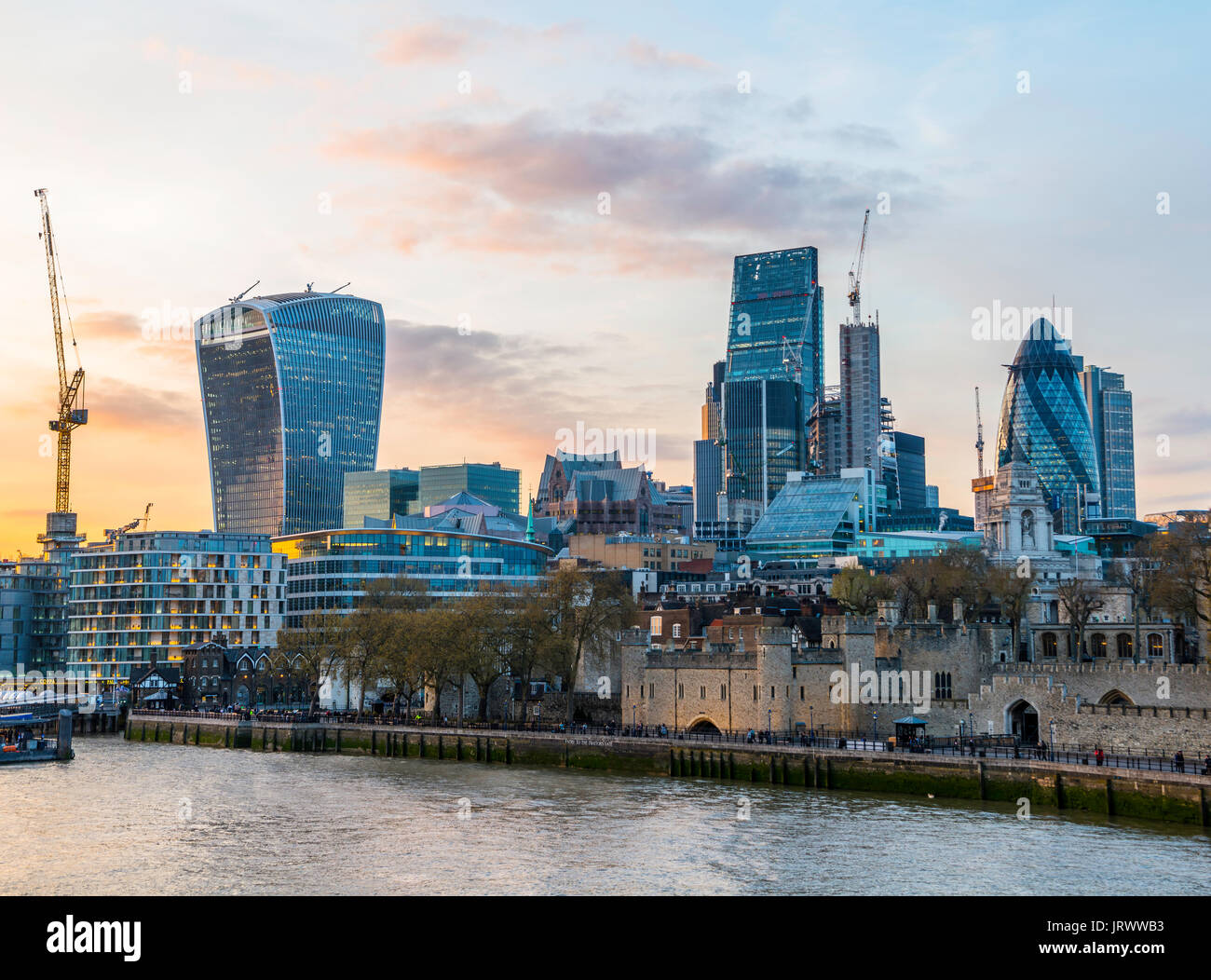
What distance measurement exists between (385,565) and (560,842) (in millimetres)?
112899

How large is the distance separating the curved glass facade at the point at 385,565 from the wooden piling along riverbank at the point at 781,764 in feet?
163

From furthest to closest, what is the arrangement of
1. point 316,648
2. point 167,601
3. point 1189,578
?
point 167,601 < point 316,648 < point 1189,578

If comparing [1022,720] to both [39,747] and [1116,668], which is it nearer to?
[1116,668]

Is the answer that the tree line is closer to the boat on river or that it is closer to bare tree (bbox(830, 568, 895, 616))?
bare tree (bbox(830, 568, 895, 616))

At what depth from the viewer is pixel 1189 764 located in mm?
60344

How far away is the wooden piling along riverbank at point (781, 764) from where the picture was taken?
56.6 m

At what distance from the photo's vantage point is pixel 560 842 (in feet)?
175

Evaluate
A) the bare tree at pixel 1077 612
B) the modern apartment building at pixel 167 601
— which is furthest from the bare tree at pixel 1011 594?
the modern apartment building at pixel 167 601

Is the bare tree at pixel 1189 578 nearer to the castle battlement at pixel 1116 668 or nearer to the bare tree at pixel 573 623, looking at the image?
the castle battlement at pixel 1116 668

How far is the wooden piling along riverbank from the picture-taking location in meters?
56.6

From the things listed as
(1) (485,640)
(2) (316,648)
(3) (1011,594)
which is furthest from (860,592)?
(2) (316,648)

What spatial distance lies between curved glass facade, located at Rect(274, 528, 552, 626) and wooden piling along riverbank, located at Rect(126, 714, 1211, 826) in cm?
4967

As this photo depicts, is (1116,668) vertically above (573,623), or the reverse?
(573,623)
